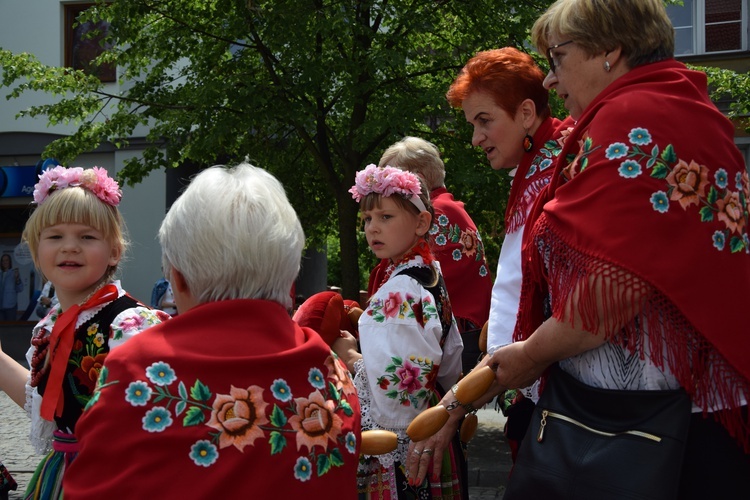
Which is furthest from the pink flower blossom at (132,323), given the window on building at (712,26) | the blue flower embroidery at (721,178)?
the window on building at (712,26)

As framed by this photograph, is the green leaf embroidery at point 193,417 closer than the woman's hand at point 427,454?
Yes

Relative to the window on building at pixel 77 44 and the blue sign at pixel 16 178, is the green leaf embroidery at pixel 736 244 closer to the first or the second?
→ the window on building at pixel 77 44

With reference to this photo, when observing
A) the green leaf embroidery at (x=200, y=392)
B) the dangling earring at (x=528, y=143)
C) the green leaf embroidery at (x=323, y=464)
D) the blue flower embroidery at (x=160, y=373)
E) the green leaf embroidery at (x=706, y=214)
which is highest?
the dangling earring at (x=528, y=143)

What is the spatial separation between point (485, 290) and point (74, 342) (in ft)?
6.28

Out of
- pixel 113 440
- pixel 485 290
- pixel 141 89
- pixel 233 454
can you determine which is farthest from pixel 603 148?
pixel 141 89

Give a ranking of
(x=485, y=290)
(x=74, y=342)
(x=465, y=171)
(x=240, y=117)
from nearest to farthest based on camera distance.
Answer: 1. (x=74, y=342)
2. (x=485, y=290)
3. (x=465, y=171)
4. (x=240, y=117)

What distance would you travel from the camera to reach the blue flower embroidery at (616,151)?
212cm

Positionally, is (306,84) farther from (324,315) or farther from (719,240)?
(719,240)

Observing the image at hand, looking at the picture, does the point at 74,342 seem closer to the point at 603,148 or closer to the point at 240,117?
the point at 603,148

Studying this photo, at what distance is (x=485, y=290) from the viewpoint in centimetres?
422

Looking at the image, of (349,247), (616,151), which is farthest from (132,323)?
(349,247)

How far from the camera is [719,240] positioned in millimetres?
2070

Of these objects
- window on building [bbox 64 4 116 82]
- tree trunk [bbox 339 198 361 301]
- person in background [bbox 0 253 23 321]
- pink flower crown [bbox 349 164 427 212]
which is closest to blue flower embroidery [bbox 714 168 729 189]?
pink flower crown [bbox 349 164 427 212]

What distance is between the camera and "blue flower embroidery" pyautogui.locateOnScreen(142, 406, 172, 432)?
1880 mm
